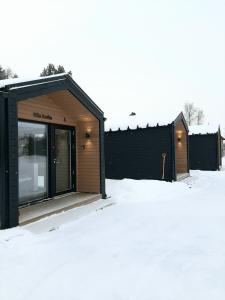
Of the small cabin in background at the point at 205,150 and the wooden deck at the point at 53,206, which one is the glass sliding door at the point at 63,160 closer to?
the wooden deck at the point at 53,206

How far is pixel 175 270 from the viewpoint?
12.3 feet

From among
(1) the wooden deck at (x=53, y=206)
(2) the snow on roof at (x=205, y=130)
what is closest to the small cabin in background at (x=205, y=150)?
(2) the snow on roof at (x=205, y=130)

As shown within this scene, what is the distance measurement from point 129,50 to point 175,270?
2329 centimetres

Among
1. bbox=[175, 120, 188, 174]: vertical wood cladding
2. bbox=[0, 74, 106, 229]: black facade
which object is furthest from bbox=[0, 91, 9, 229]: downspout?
bbox=[175, 120, 188, 174]: vertical wood cladding

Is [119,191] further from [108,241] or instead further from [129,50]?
[129,50]

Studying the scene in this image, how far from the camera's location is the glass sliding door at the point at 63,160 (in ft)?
27.2

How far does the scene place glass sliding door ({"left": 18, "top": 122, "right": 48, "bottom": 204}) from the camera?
6.95 meters

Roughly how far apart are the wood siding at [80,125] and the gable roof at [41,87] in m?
0.18

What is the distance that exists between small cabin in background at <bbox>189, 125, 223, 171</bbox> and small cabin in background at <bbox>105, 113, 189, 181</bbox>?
21.0 feet

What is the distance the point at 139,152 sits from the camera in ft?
41.7

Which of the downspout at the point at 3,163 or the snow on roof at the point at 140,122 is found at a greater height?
the snow on roof at the point at 140,122

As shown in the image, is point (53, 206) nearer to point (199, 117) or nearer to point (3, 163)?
point (3, 163)

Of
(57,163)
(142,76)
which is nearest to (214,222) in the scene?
(57,163)

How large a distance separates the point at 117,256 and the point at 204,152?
627 inches
